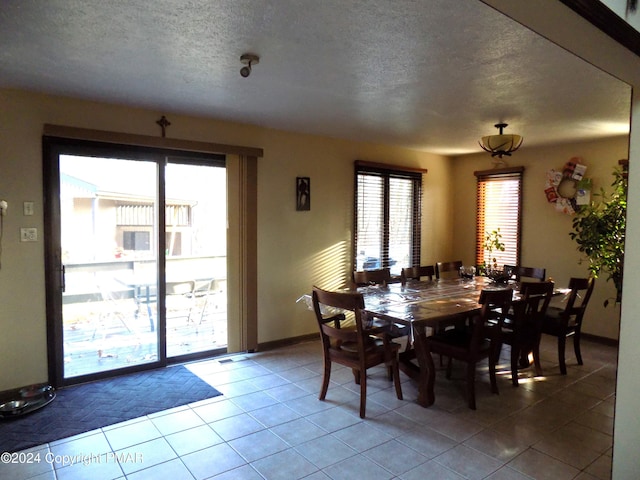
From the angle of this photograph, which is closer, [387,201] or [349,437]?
[349,437]

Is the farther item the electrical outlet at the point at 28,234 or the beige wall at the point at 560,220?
the beige wall at the point at 560,220

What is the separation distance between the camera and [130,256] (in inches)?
149

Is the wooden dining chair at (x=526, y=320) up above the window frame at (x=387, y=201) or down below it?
below

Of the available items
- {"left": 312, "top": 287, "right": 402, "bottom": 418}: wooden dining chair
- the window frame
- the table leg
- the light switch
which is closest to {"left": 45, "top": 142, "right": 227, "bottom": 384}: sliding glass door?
the light switch

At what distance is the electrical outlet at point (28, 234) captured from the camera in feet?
10.5

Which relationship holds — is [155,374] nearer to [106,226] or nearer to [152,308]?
[152,308]

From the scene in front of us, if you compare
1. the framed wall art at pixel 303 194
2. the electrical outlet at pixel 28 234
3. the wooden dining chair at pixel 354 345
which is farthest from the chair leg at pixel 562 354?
the electrical outlet at pixel 28 234

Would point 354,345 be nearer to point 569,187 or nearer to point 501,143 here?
point 501,143

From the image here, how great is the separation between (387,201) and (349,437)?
3.46 meters

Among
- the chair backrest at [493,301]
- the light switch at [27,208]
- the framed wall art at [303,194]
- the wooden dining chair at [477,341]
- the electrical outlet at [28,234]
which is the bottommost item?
the wooden dining chair at [477,341]

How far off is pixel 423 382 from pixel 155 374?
2365mm

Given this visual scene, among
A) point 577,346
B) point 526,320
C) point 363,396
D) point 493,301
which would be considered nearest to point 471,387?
point 493,301

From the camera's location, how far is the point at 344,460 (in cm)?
239

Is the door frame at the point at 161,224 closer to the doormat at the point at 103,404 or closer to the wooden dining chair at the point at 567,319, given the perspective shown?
the doormat at the point at 103,404
